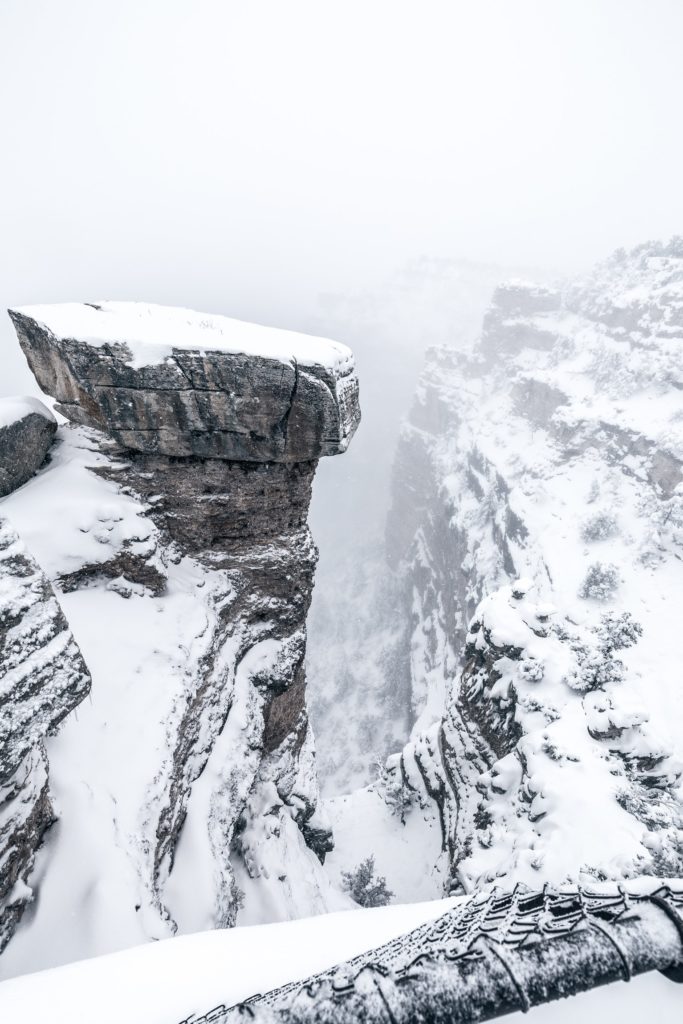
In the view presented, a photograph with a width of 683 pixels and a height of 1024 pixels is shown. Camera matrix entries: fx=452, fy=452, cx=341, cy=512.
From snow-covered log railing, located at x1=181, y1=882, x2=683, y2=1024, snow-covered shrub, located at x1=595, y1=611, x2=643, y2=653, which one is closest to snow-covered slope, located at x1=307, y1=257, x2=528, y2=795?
snow-covered shrub, located at x1=595, y1=611, x2=643, y2=653

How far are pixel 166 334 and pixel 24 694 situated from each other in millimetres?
7152

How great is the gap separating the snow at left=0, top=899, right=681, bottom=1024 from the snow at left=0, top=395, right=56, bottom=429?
9.01 meters

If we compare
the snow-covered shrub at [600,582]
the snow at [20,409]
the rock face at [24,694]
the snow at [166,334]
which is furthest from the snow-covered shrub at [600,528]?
the rock face at [24,694]

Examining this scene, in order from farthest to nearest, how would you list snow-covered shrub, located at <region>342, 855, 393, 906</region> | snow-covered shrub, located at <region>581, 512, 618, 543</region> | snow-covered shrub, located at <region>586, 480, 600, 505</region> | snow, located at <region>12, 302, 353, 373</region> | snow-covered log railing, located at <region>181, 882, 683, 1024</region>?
snow-covered shrub, located at <region>586, 480, 600, 505</region>
snow-covered shrub, located at <region>581, 512, 618, 543</region>
snow-covered shrub, located at <region>342, 855, 393, 906</region>
snow, located at <region>12, 302, 353, 373</region>
snow-covered log railing, located at <region>181, 882, 683, 1024</region>

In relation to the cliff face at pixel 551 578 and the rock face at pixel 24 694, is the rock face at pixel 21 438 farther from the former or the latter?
the cliff face at pixel 551 578

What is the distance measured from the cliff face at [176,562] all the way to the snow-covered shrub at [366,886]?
3.05 metres

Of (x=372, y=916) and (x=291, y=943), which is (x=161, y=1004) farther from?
(x=372, y=916)

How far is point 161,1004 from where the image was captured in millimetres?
3221

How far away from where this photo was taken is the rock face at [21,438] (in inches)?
371

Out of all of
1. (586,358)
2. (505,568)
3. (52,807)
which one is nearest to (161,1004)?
(52,807)

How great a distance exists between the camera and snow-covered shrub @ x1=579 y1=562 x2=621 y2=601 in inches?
1473

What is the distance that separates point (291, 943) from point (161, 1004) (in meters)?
1.17

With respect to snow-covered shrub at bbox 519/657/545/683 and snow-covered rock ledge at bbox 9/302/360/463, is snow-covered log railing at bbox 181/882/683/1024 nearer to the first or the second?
snow-covered rock ledge at bbox 9/302/360/463

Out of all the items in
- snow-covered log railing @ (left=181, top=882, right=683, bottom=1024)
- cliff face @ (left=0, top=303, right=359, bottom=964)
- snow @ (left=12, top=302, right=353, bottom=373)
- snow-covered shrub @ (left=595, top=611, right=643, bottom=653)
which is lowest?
snow-covered shrub @ (left=595, top=611, right=643, bottom=653)
